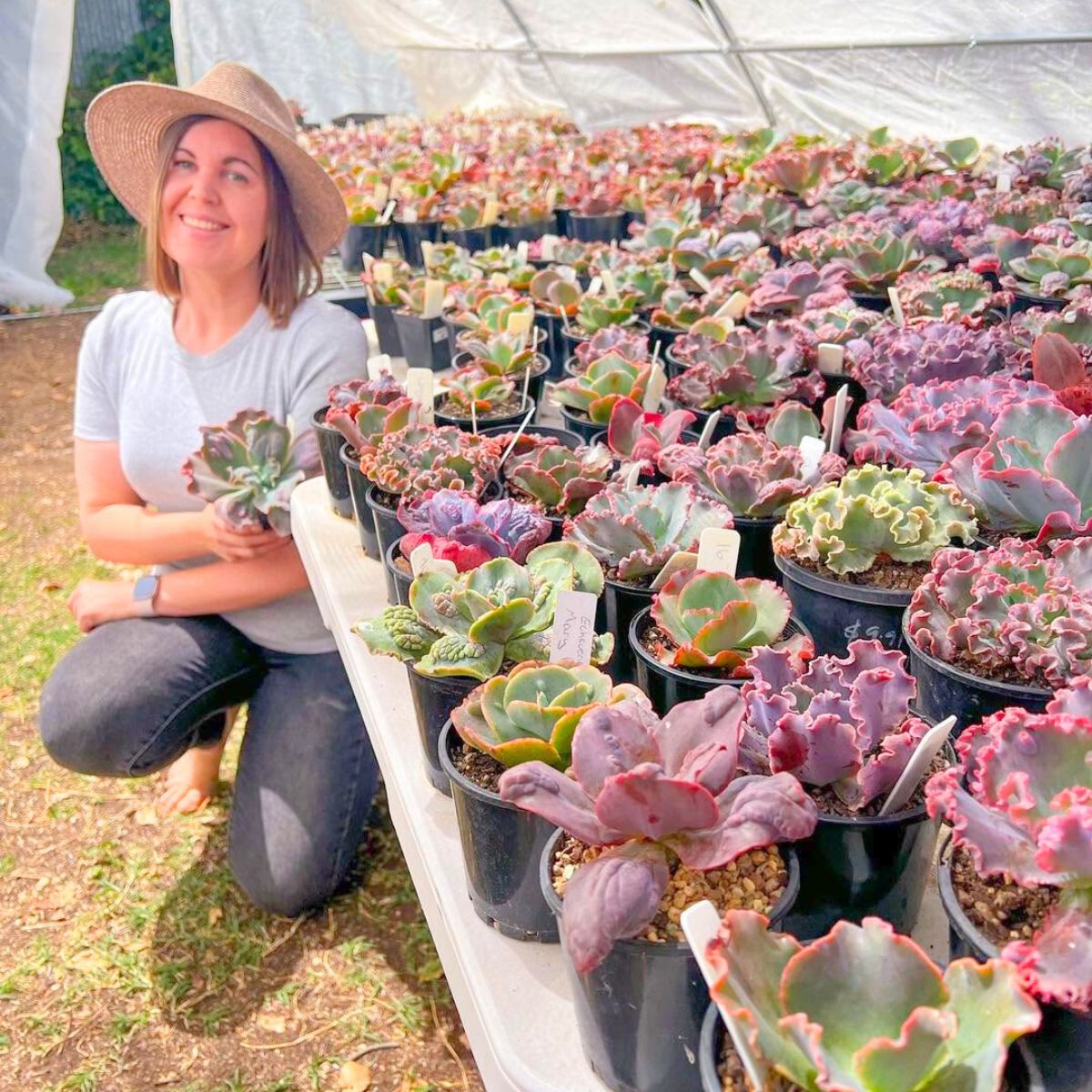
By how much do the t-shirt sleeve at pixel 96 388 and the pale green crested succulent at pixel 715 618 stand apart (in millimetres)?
1610

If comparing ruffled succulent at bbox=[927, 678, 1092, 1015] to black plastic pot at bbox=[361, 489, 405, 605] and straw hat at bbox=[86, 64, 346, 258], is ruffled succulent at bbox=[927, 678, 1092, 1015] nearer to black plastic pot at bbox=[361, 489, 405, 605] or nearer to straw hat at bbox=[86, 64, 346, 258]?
black plastic pot at bbox=[361, 489, 405, 605]

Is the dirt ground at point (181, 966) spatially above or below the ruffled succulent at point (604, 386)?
below

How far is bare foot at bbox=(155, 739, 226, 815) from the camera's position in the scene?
246cm

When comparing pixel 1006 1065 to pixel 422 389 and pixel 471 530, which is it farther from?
pixel 422 389

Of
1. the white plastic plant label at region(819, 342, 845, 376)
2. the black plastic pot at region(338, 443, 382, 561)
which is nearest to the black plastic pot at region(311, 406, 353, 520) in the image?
the black plastic pot at region(338, 443, 382, 561)

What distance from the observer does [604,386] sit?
1.79 metres

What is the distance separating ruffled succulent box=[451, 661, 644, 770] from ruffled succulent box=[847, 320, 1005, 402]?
92cm

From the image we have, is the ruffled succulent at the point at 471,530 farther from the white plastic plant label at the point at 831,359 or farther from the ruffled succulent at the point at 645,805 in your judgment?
the white plastic plant label at the point at 831,359

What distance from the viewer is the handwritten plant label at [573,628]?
1042 mm

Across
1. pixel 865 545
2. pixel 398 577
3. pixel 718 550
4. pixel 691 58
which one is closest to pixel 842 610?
pixel 865 545

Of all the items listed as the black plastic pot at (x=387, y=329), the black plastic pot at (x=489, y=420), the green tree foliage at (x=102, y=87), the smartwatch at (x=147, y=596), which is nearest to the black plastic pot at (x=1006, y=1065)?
the black plastic pot at (x=489, y=420)

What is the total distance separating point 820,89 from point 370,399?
3.97 meters

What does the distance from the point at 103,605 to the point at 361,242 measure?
2111 mm

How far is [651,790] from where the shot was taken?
76cm
